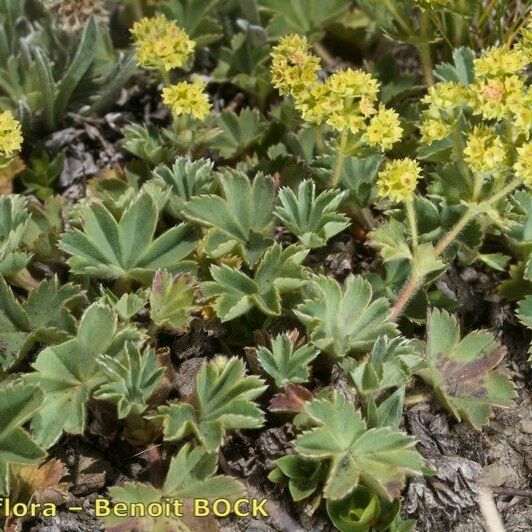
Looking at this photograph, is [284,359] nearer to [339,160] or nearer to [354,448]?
[354,448]

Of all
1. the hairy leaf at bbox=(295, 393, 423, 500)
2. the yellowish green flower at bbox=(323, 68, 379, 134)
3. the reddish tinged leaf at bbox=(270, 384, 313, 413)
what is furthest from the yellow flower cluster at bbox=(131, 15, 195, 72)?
the hairy leaf at bbox=(295, 393, 423, 500)

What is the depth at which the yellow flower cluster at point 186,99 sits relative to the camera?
2.47m

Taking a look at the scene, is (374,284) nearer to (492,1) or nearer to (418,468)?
(418,468)

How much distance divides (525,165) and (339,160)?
1.92 ft

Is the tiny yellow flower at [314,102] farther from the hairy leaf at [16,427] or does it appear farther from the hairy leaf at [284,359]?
the hairy leaf at [16,427]

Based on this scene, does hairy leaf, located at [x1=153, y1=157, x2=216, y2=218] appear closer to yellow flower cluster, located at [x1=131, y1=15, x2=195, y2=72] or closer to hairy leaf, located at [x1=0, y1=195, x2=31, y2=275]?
yellow flower cluster, located at [x1=131, y1=15, x2=195, y2=72]

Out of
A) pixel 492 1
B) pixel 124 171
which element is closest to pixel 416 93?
pixel 492 1

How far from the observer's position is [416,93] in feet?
10.1

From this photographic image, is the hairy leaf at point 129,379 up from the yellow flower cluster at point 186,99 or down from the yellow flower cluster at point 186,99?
down

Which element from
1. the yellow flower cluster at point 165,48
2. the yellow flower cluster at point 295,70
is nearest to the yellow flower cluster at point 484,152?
the yellow flower cluster at point 295,70

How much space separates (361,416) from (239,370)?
37 centimetres

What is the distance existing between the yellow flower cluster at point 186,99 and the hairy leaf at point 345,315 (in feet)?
2.32

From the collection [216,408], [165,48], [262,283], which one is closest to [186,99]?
[165,48]

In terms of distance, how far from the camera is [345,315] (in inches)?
88.7
